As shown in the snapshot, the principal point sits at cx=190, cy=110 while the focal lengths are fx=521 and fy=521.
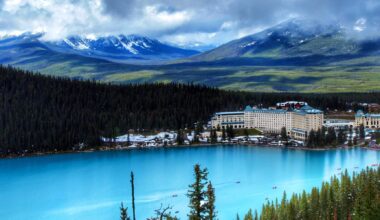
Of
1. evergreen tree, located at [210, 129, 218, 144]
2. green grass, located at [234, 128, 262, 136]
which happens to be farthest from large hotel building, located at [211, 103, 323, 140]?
evergreen tree, located at [210, 129, 218, 144]

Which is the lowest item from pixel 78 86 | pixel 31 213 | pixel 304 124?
pixel 31 213

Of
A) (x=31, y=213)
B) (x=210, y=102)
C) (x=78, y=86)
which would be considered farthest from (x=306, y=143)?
(x=78, y=86)

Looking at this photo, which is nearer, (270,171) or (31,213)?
(31,213)

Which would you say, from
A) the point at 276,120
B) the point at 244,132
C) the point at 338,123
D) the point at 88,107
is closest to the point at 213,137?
the point at 244,132

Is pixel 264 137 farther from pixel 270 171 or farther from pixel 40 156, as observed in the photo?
pixel 40 156

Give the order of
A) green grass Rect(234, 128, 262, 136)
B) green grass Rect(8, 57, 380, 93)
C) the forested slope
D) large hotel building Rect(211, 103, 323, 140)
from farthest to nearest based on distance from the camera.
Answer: green grass Rect(8, 57, 380, 93) → green grass Rect(234, 128, 262, 136) → large hotel building Rect(211, 103, 323, 140) → the forested slope

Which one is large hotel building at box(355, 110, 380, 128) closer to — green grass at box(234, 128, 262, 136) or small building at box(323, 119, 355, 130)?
small building at box(323, 119, 355, 130)
